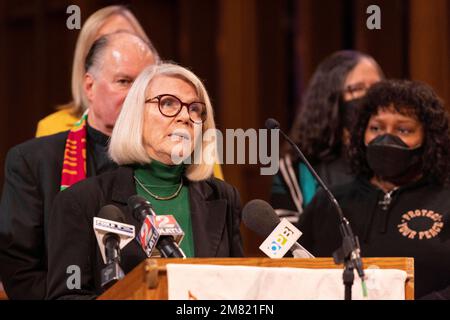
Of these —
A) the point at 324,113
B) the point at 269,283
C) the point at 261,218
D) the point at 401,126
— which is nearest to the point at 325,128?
the point at 324,113

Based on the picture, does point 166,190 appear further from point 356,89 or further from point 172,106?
point 356,89

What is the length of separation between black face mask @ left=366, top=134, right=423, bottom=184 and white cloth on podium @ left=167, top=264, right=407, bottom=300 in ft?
3.65

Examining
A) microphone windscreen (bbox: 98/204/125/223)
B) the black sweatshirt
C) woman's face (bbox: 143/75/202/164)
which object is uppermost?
woman's face (bbox: 143/75/202/164)

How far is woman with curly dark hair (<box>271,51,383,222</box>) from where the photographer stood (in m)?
3.67

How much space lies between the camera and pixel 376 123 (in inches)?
129

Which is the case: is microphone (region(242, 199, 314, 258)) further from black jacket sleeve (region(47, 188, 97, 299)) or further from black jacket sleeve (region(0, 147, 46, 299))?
black jacket sleeve (region(0, 147, 46, 299))

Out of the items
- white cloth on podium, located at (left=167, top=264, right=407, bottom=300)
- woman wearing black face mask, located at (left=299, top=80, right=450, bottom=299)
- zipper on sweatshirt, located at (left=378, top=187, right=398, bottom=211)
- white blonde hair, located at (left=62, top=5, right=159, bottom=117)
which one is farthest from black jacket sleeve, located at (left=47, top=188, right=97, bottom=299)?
zipper on sweatshirt, located at (left=378, top=187, right=398, bottom=211)

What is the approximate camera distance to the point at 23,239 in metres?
2.96

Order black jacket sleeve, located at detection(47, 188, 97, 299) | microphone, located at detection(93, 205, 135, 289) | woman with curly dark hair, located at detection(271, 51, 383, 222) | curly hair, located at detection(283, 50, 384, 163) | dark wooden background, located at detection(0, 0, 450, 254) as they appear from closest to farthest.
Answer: microphone, located at detection(93, 205, 135, 289) → black jacket sleeve, located at detection(47, 188, 97, 299) → woman with curly dark hair, located at detection(271, 51, 383, 222) → curly hair, located at detection(283, 50, 384, 163) → dark wooden background, located at detection(0, 0, 450, 254)

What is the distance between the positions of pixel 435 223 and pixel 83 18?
277 centimetres

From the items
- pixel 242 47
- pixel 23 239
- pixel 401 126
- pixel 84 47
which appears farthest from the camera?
pixel 242 47

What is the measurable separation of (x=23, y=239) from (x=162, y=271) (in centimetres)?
104

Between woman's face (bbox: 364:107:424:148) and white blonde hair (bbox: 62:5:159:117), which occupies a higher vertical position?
white blonde hair (bbox: 62:5:159:117)

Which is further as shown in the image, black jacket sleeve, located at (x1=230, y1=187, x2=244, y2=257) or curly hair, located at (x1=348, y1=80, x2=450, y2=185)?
curly hair, located at (x1=348, y1=80, x2=450, y2=185)
